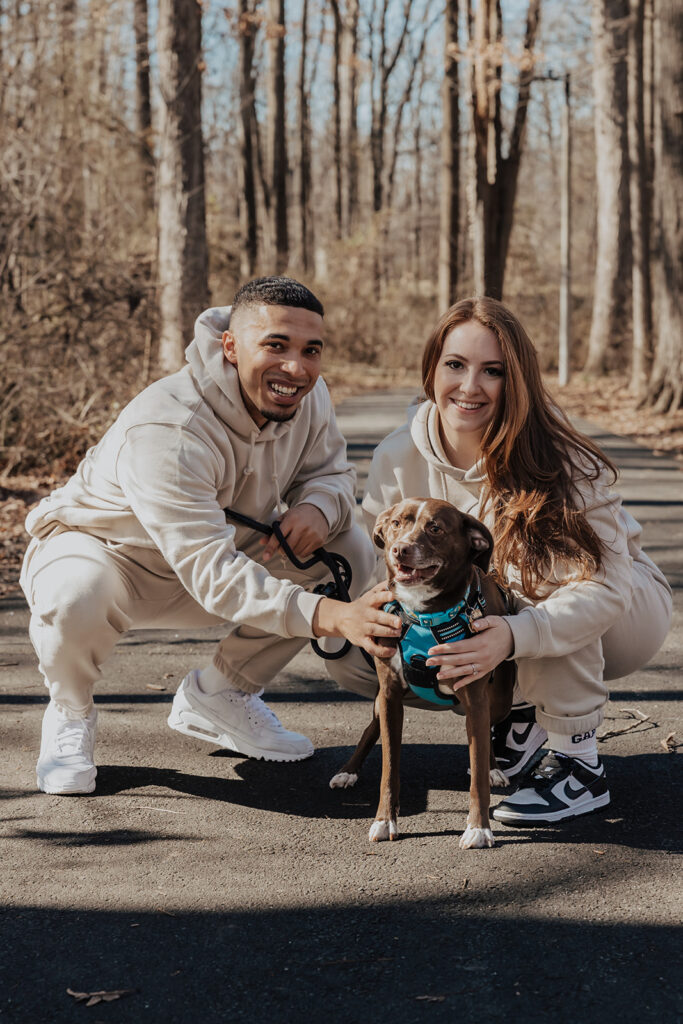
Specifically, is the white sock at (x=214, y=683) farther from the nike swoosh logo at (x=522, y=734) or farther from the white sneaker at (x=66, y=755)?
the nike swoosh logo at (x=522, y=734)

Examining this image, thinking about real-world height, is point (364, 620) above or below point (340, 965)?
above

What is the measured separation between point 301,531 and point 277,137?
27.7 metres

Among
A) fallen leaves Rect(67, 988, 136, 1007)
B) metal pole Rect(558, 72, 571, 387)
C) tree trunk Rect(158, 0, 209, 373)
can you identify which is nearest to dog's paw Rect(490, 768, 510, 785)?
fallen leaves Rect(67, 988, 136, 1007)

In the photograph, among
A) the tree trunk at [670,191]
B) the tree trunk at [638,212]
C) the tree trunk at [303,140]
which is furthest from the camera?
the tree trunk at [303,140]

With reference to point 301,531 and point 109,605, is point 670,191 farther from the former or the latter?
point 109,605

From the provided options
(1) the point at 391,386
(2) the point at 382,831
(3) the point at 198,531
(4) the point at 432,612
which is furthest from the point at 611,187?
(2) the point at 382,831

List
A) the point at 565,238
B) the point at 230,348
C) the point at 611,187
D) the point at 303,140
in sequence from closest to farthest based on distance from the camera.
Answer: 1. the point at 230,348
2. the point at 611,187
3. the point at 565,238
4. the point at 303,140

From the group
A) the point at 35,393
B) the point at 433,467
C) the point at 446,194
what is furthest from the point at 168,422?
the point at 446,194

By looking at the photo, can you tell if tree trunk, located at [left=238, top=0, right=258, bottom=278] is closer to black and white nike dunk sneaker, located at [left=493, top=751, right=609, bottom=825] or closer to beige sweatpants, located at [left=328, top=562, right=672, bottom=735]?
beige sweatpants, located at [left=328, top=562, right=672, bottom=735]

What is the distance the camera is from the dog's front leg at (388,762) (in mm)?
3523

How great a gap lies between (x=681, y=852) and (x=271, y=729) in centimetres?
160

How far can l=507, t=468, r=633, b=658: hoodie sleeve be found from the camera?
11.4ft

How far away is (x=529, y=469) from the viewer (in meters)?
3.77

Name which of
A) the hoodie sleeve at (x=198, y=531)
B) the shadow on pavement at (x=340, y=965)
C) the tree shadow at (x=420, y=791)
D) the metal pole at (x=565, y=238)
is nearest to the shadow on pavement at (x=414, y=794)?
the tree shadow at (x=420, y=791)
